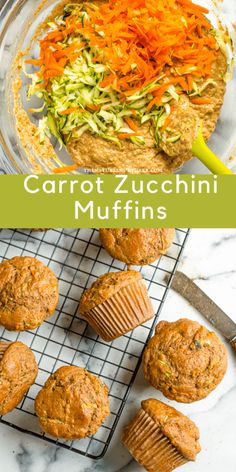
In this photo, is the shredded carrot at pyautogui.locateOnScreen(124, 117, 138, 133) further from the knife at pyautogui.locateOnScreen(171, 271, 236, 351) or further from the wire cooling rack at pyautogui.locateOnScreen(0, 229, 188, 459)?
the knife at pyautogui.locateOnScreen(171, 271, 236, 351)

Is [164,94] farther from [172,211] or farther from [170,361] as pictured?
[170,361]

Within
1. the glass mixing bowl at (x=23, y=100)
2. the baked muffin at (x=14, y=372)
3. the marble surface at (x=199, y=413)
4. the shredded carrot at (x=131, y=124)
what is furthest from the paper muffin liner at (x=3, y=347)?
the shredded carrot at (x=131, y=124)

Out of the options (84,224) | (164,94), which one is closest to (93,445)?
(84,224)

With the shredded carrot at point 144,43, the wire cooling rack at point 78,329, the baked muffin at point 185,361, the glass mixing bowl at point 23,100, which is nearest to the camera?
the shredded carrot at point 144,43

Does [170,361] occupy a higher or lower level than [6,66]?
lower

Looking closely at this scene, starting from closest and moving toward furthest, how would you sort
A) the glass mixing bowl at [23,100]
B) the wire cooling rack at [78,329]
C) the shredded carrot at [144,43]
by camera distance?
the shredded carrot at [144,43]
the glass mixing bowl at [23,100]
the wire cooling rack at [78,329]

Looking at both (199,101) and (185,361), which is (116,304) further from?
(199,101)

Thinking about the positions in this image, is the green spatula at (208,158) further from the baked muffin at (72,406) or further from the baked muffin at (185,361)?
the baked muffin at (72,406)
